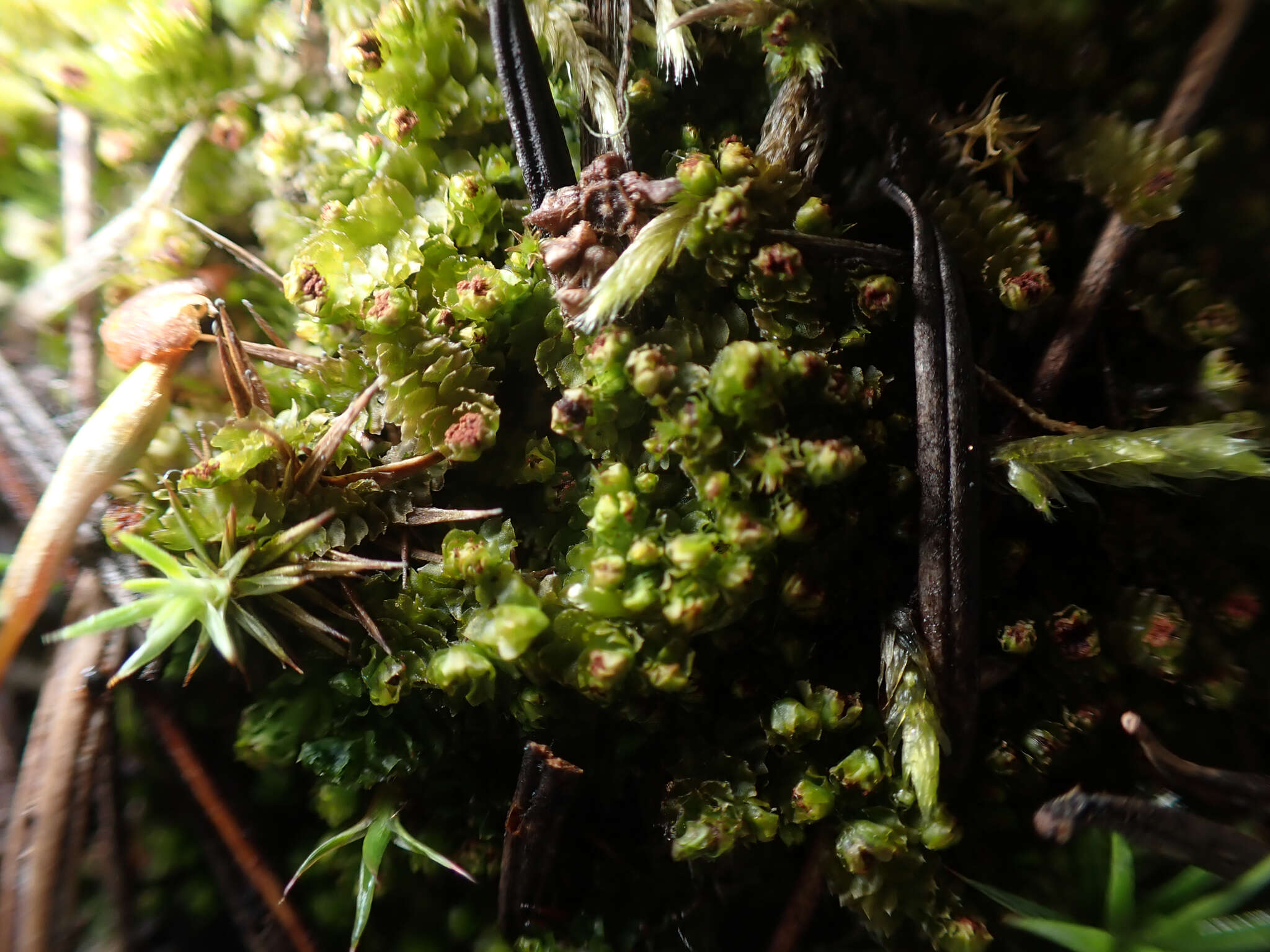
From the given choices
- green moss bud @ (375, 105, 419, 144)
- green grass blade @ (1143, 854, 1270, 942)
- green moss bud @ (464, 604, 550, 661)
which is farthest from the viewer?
green moss bud @ (375, 105, 419, 144)

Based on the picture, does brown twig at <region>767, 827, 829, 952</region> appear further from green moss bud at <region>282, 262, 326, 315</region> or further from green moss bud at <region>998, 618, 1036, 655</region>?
green moss bud at <region>282, 262, 326, 315</region>

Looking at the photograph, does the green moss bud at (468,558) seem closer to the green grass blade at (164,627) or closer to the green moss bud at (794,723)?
the green grass blade at (164,627)

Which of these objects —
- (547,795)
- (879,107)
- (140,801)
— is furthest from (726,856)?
(879,107)

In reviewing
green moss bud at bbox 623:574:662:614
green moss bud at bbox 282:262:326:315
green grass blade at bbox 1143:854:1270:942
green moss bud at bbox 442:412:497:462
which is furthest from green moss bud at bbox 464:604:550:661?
green grass blade at bbox 1143:854:1270:942

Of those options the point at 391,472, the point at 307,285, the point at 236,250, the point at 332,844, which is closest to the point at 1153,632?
the point at 391,472

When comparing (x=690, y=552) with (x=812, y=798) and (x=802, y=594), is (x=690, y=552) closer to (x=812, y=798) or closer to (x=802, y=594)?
(x=802, y=594)

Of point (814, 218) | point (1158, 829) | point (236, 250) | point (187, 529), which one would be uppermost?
point (236, 250)

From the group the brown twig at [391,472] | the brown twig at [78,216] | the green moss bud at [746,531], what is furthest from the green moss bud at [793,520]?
the brown twig at [78,216]
